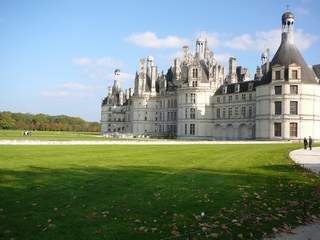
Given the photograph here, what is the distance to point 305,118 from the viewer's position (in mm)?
59406

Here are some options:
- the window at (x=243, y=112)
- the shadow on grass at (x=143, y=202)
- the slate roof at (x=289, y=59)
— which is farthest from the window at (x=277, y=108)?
the shadow on grass at (x=143, y=202)

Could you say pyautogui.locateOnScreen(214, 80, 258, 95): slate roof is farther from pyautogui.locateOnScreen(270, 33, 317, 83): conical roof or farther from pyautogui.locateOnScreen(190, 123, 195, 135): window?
pyautogui.locateOnScreen(270, 33, 317, 83): conical roof

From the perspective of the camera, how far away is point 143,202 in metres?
10.1

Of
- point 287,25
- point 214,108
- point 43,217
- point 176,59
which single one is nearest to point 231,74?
point 214,108

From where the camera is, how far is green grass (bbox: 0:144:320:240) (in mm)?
7861

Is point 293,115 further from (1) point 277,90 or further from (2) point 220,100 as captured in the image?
(2) point 220,100

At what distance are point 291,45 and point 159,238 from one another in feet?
194

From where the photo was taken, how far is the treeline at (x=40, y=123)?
433ft

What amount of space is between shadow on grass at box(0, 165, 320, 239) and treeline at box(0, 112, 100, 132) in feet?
406

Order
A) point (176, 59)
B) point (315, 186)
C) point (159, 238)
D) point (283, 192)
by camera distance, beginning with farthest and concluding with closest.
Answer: point (176, 59)
point (315, 186)
point (283, 192)
point (159, 238)

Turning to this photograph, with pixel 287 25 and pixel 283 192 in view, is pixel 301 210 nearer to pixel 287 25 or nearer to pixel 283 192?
pixel 283 192

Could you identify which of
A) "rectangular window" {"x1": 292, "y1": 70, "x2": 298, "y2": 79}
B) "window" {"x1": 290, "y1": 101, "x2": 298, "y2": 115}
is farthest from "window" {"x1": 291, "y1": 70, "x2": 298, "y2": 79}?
"window" {"x1": 290, "y1": 101, "x2": 298, "y2": 115}

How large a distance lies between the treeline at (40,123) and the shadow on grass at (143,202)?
406ft

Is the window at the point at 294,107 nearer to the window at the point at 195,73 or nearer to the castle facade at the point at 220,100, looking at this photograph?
the castle facade at the point at 220,100
